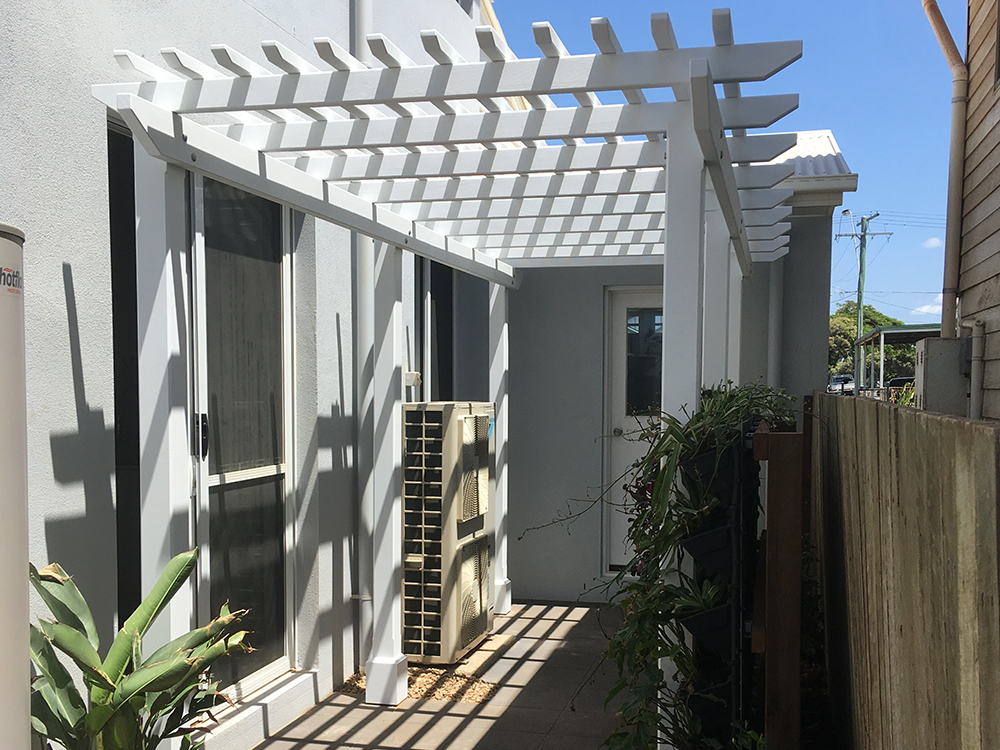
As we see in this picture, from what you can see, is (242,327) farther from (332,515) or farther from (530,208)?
(530,208)

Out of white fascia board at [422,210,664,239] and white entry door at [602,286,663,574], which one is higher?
white fascia board at [422,210,664,239]

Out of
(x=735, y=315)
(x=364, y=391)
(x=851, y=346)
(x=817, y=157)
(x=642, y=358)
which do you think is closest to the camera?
(x=364, y=391)

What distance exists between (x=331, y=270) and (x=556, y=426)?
2799mm

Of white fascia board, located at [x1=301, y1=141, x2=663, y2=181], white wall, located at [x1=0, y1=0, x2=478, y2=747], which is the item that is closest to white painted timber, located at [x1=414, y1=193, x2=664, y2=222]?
white fascia board, located at [x1=301, y1=141, x2=663, y2=181]

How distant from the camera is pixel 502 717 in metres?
4.47

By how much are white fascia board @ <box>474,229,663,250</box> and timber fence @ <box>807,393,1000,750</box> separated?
3.54 metres

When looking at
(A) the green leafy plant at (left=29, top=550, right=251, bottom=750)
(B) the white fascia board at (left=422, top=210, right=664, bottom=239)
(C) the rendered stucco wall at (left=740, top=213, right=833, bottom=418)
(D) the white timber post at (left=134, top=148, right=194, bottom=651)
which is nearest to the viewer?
(A) the green leafy plant at (left=29, top=550, right=251, bottom=750)

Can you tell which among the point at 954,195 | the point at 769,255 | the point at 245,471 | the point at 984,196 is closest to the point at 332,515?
the point at 245,471

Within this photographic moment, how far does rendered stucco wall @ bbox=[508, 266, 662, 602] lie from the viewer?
7031mm

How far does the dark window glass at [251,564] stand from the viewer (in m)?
3.89

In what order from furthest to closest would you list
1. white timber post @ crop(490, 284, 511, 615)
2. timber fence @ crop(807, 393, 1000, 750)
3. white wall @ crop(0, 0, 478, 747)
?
1. white timber post @ crop(490, 284, 511, 615)
2. white wall @ crop(0, 0, 478, 747)
3. timber fence @ crop(807, 393, 1000, 750)

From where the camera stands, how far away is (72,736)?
2.37 m

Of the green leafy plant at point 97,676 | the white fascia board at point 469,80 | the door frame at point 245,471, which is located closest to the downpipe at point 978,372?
the white fascia board at point 469,80

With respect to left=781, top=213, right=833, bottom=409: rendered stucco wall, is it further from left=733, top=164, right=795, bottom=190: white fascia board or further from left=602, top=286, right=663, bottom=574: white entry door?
left=733, top=164, right=795, bottom=190: white fascia board
